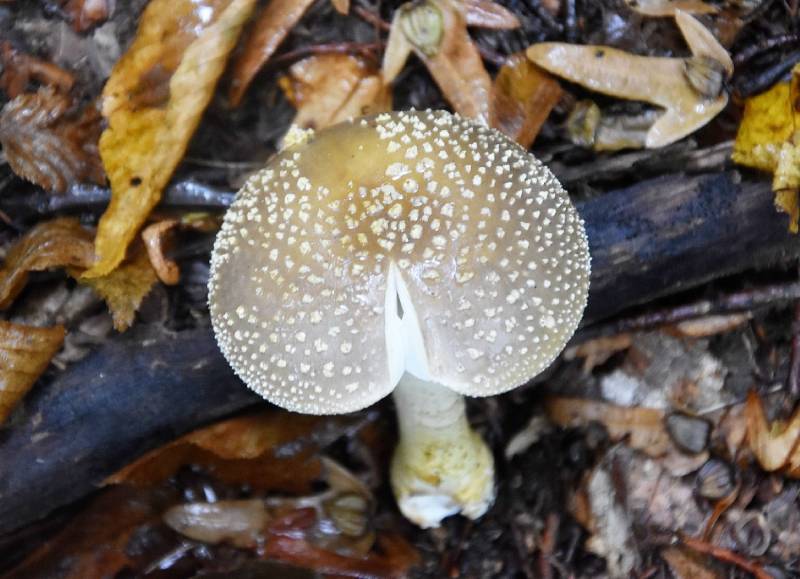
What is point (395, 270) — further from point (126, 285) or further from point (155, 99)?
point (155, 99)

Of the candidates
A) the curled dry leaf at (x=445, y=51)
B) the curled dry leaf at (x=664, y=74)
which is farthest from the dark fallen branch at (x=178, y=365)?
the curled dry leaf at (x=445, y=51)

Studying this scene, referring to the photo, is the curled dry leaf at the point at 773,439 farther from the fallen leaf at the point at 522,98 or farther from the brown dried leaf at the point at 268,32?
the brown dried leaf at the point at 268,32

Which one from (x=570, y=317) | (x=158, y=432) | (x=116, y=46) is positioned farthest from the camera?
(x=116, y=46)

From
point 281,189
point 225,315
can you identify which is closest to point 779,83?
point 281,189

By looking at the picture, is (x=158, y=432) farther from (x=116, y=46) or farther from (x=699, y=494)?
(x=699, y=494)

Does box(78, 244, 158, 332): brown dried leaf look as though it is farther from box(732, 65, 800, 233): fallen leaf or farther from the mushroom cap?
box(732, 65, 800, 233): fallen leaf

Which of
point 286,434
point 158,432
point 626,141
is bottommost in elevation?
point 286,434
